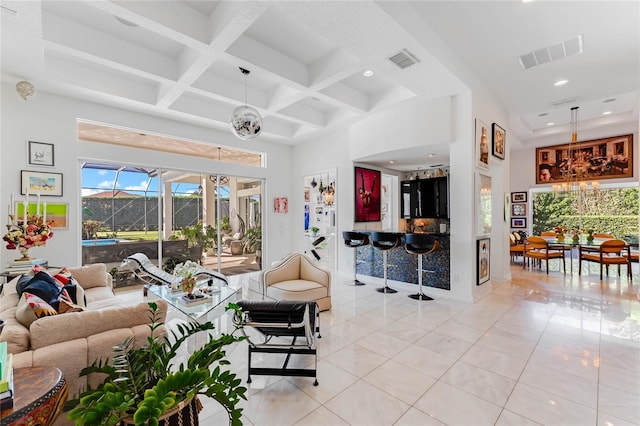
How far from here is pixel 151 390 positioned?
1142 millimetres

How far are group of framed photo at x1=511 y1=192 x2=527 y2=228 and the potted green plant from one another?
1114 cm

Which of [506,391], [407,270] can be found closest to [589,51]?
[407,270]

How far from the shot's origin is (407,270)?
5.61m

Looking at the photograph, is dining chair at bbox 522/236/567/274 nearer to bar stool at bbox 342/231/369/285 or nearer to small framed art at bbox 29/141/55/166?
bar stool at bbox 342/231/369/285

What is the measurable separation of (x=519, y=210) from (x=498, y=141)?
17.7 ft

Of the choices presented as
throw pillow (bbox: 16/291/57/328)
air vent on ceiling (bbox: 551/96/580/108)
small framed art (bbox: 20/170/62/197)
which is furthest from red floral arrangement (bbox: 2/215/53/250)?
air vent on ceiling (bbox: 551/96/580/108)

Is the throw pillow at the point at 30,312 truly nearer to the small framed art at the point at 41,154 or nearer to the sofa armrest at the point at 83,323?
the sofa armrest at the point at 83,323

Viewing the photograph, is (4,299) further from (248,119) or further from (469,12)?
(469,12)

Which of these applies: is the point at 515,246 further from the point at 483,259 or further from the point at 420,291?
the point at 420,291

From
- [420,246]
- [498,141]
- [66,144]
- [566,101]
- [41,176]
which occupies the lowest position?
[420,246]

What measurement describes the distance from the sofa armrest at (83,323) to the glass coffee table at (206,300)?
0.68 meters

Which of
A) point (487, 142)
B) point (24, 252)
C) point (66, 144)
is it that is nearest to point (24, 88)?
point (66, 144)

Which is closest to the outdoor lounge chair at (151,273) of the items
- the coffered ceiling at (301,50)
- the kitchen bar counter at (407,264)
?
the coffered ceiling at (301,50)

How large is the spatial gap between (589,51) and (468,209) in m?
2.72
